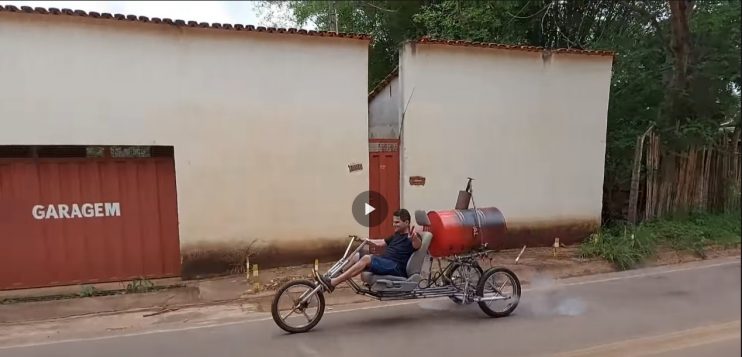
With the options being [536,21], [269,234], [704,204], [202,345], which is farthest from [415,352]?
[536,21]

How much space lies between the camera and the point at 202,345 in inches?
184

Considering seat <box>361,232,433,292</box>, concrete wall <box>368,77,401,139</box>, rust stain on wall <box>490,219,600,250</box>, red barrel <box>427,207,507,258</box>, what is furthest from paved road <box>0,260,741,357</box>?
concrete wall <box>368,77,401,139</box>

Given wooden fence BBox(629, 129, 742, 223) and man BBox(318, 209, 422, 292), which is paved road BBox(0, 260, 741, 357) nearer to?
wooden fence BBox(629, 129, 742, 223)

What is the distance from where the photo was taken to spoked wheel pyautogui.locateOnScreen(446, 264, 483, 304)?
5.38 m

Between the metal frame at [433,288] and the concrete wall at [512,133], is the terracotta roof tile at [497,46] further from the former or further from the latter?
the metal frame at [433,288]

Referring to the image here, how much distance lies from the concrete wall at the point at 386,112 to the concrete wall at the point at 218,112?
1142 millimetres

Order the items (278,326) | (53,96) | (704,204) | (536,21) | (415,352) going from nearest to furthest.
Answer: (704,204) → (415,352) → (278,326) → (53,96) → (536,21)

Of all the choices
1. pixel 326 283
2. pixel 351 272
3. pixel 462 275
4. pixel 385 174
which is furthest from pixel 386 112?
pixel 326 283

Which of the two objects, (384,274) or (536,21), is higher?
(536,21)

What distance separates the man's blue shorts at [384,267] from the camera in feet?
16.8

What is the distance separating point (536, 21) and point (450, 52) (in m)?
3.84

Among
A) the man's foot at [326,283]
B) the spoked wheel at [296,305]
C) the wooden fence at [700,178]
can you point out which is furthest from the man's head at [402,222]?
the wooden fence at [700,178]

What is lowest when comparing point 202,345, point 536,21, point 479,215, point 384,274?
point 202,345

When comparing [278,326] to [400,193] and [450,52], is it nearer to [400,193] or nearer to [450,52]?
[400,193]
